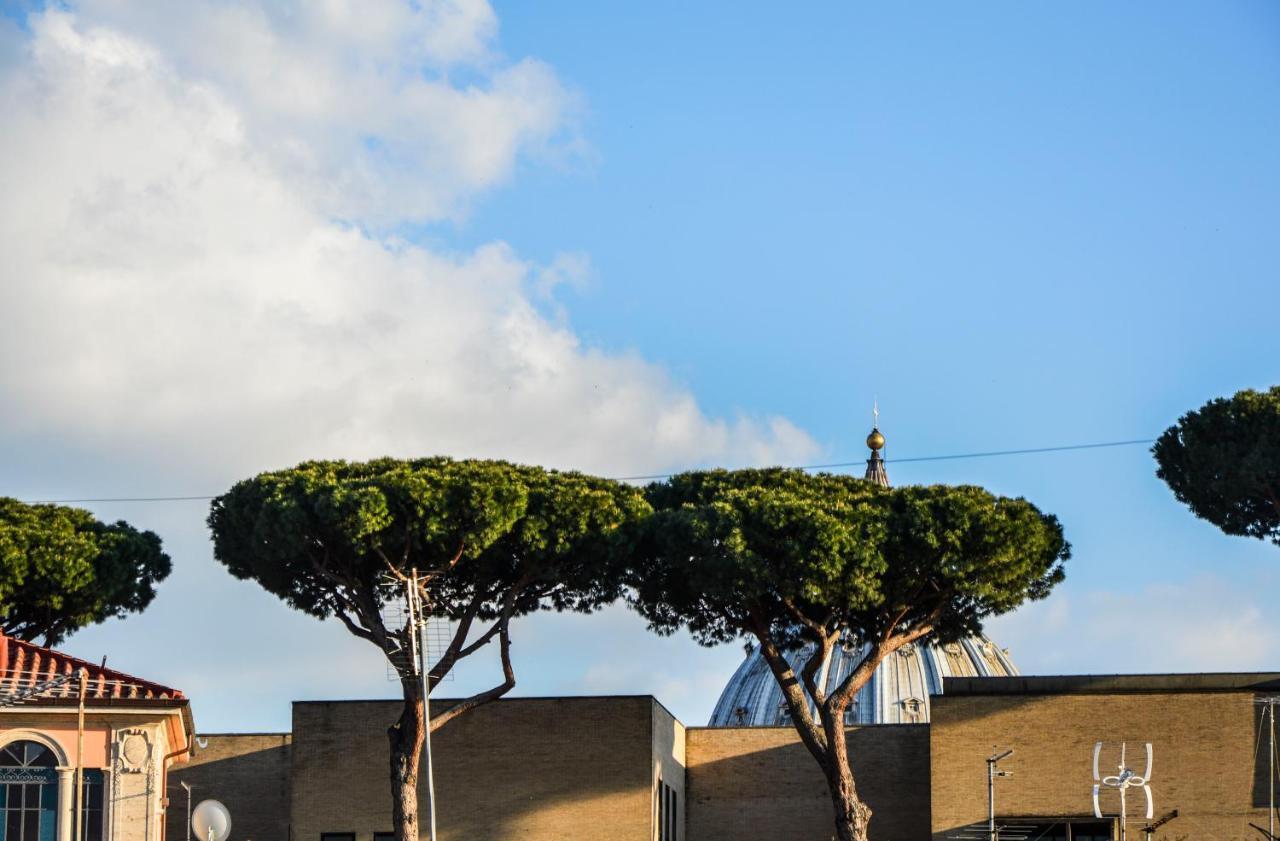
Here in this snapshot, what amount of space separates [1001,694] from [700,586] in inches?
313

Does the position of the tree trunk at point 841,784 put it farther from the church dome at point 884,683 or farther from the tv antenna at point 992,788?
the church dome at point 884,683

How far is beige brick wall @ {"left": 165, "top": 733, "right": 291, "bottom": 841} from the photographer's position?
60.2m

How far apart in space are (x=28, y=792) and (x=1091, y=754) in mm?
25122

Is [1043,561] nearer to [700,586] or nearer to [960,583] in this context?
[960,583]

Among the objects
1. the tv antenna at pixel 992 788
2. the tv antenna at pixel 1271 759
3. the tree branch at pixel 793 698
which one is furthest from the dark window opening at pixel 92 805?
the tv antenna at pixel 1271 759

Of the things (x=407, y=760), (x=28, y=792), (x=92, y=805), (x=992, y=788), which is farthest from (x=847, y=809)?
(x=28, y=792)

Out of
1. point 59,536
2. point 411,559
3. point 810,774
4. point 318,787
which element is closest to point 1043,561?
point 810,774

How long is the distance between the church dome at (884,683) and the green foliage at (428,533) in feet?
120

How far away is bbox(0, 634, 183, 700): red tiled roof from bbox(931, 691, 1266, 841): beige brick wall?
20.1 m

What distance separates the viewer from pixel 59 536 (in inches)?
2191

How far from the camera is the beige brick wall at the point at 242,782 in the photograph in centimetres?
6022

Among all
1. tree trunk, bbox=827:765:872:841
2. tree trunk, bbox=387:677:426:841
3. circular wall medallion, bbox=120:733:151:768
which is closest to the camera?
circular wall medallion, bbox=120:733:151:768

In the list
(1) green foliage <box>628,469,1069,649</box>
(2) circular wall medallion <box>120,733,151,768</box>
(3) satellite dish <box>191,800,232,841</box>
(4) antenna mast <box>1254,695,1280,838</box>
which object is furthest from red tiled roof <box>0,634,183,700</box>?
(4) antenna mast <box>1254,695,1280,838</box>

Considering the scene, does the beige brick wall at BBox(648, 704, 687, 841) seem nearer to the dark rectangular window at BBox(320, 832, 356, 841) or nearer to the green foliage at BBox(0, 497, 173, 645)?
the dark rectangular window at BBox(320, 832, 356, 841)
